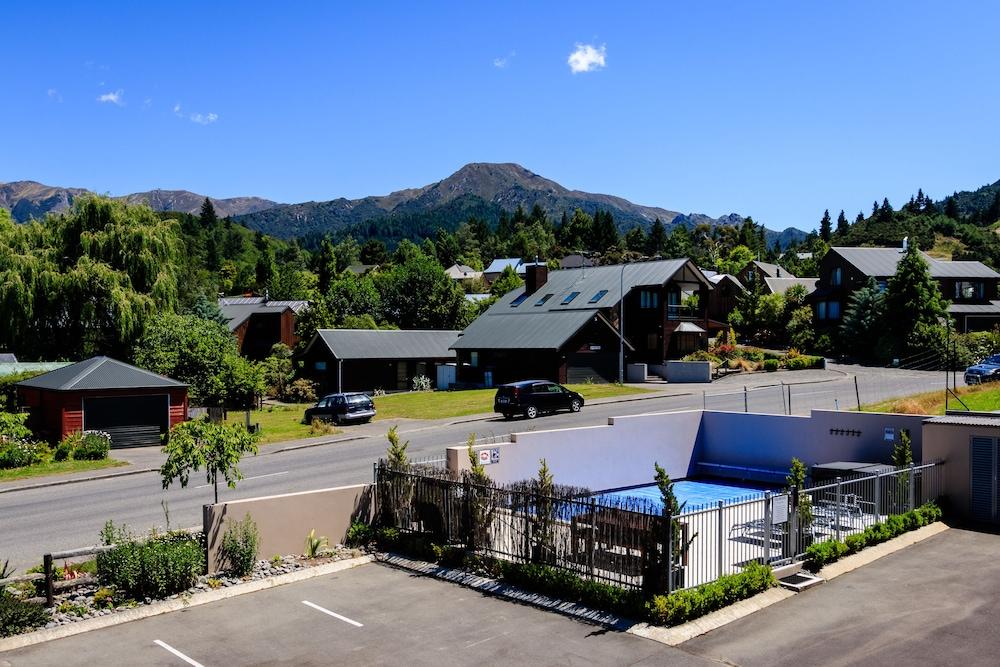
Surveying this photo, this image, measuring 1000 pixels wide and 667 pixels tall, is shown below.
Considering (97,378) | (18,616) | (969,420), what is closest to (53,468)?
(97,378)

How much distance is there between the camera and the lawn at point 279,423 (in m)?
36.6

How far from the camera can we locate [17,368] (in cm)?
4284

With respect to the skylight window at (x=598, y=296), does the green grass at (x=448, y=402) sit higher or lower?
lower

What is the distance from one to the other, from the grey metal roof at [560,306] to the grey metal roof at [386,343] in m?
3.30

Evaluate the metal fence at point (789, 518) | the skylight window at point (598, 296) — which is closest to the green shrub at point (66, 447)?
the metal fence at point (789, 518)

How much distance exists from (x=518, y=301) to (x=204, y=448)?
158 feet

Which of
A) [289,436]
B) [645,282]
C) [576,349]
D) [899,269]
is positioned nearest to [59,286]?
[289,436]

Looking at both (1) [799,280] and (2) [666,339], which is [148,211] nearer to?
(2) [666,339]

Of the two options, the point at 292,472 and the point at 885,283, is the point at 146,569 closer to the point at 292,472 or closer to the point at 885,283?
the point at 292,472

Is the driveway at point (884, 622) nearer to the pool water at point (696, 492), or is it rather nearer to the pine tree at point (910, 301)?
the pool water at point (696, 492)

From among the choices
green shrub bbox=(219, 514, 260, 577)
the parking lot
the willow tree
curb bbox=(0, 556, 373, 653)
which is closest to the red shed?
the willow tree

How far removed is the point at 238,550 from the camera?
16766 mm

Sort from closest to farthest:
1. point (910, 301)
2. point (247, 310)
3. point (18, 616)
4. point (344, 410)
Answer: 1. point (18, 616)
2. point (344, 410)
3. point (910, 301)
4. point (247, 310)

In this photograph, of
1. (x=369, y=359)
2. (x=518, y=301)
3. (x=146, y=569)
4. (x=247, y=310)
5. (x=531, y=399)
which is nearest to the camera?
(x=146, y=569)
